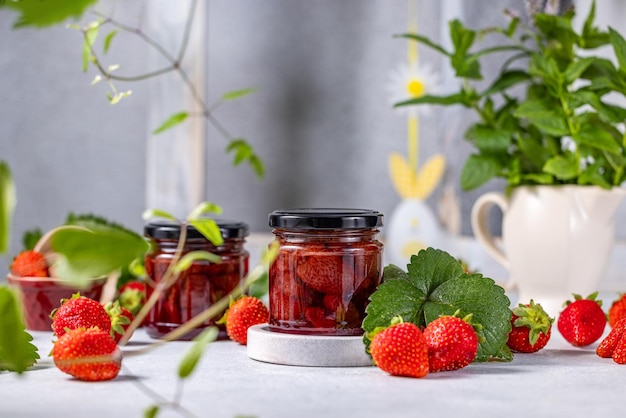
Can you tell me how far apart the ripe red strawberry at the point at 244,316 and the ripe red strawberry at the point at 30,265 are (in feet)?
0.87

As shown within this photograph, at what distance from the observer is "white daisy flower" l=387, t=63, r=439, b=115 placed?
2.40 m

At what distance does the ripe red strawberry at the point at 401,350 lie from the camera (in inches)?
31.3

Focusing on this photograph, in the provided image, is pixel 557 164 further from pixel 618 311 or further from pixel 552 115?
pixel 618 311

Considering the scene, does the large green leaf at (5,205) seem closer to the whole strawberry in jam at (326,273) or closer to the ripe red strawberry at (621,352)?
the whole strawberry in jam at (326,273)

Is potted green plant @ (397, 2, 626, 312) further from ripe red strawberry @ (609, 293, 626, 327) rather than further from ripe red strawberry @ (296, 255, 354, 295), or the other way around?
ripe red strawberry @ (296, 255, 354, 295)

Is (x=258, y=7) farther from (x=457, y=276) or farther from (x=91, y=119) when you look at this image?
(x=457, y=276)

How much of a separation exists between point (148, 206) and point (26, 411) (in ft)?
5.79

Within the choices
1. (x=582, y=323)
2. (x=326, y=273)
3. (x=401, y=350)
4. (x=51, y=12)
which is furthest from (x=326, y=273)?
(x=51, y=12)

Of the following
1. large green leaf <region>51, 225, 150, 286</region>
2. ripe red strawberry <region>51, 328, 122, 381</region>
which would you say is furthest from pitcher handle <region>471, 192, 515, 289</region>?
large green leaf <region>51, 225, 150, 286</region>

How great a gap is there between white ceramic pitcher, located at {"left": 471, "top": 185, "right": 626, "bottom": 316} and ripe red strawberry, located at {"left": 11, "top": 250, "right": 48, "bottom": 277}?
71 cm

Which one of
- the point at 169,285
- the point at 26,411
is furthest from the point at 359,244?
the point at 26,411

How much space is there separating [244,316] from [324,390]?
0.25 meters

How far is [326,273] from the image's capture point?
0.88 m

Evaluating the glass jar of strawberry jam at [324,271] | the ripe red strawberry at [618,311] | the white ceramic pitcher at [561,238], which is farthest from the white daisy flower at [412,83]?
the glass jar of strawberry jam at [324,271]
